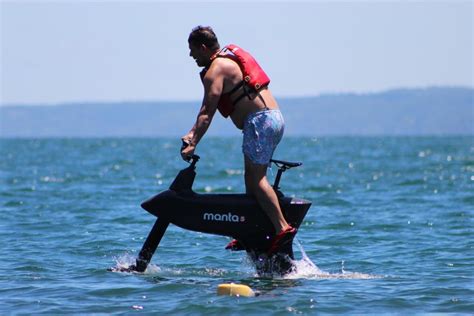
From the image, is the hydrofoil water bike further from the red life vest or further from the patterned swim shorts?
the red life vest

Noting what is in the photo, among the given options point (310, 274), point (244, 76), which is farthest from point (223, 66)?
point (310, 274)

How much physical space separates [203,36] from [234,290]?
2448mm

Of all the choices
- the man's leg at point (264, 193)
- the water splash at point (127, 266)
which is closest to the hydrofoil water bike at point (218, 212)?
the man's leg at point (264, 193)

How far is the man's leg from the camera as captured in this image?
9930 mm

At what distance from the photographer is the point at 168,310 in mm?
8922

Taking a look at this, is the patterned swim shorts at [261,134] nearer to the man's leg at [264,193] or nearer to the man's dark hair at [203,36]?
the man's leg at [264,193]

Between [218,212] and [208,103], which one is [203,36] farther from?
[218,212]

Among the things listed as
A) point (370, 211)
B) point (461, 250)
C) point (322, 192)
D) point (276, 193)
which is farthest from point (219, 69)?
point (322, 192)

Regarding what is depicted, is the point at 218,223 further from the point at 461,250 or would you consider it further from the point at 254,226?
the point at 461,250

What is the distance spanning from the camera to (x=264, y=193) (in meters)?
9.93

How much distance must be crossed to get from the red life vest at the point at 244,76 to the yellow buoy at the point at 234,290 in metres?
1.70

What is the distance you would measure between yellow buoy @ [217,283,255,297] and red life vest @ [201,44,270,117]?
1698 millimetres

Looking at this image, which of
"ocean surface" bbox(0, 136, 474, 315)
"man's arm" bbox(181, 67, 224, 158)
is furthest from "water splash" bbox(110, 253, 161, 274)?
"man's arm" bbox(181, 67, 224, 158)

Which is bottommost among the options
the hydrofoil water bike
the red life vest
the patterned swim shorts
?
the hydrofoil water bike
